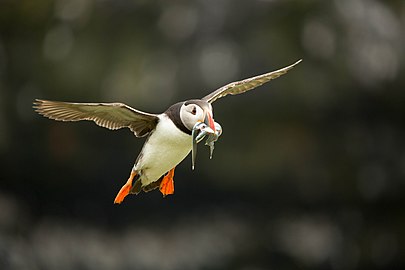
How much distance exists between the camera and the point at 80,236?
5465mm

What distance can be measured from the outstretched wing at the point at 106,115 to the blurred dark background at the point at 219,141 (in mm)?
2501

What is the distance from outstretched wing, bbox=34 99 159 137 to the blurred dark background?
2501 mm

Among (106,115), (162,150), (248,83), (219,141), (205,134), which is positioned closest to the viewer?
(205,134)

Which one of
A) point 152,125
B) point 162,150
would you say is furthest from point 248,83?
point 162,150

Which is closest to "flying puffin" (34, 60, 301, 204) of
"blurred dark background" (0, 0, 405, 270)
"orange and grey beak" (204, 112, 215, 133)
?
"orange and grey beak" (204, 112, 215, 133)

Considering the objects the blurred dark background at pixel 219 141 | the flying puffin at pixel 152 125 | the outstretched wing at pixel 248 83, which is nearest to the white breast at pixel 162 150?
the flying puffin at pixel 152 125

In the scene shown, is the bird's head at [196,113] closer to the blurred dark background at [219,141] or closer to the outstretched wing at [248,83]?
the outstretched wing at [248,83]

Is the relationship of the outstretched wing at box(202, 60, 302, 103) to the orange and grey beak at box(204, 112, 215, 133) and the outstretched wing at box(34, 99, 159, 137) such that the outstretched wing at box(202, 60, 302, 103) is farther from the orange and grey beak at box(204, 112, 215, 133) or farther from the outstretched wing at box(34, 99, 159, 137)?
the orange and grey beak at box(204, 112, 215, 133)

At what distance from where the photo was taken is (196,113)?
2.04m

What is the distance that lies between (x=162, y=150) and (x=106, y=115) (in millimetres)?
252

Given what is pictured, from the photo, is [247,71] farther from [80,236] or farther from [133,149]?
[80,236]

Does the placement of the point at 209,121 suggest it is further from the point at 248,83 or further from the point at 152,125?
the point at 248,83

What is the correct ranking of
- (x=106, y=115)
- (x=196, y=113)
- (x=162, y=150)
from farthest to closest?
1. (x=106, y=115)
2. (x=162, y=150)
3. (x=196, y=113)

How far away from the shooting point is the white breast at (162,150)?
233 cm
